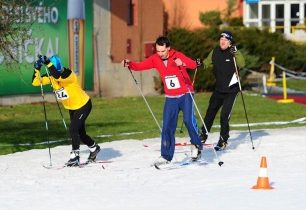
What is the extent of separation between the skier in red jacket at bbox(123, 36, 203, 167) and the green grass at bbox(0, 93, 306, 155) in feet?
13.8

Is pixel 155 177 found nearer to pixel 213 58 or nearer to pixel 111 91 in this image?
pixel 213 58

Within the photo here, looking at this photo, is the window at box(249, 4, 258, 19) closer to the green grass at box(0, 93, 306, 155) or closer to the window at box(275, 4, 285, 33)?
the window at box(275, 4, 285, 33)

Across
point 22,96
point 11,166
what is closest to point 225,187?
point 11,166

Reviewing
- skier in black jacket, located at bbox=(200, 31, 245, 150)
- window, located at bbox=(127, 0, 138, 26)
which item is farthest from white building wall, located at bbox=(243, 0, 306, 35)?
skier in black jacket, located at bbox=(200, 31, 245, 150)

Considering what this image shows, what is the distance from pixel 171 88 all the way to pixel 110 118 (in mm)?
11253

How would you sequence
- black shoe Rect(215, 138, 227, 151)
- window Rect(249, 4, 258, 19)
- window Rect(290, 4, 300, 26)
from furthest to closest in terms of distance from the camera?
1. window Rect(249, 4, 258, 19)
2. window Rect(290, 4, 300, 26)
3. black shoe Rect(215, 138, 227, 151)

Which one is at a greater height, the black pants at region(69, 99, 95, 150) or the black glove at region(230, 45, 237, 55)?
the black glove at region(230, 45, 237, 55)

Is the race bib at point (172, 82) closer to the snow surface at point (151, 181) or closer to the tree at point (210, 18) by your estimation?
the snow surface at point (151, 181)

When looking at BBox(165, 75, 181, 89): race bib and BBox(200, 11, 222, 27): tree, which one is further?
BBox(200, 11, 222, 27): tree

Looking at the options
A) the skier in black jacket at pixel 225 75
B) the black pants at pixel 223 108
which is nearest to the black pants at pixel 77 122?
the skier in black jacket at pixel 225 75

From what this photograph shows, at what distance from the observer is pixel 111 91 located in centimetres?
3350

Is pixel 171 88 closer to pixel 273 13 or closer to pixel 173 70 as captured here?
pixel 173 70

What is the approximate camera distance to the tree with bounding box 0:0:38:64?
1711cm

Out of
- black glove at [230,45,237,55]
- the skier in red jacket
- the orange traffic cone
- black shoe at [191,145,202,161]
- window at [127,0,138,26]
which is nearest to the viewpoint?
the orange traffic cone
